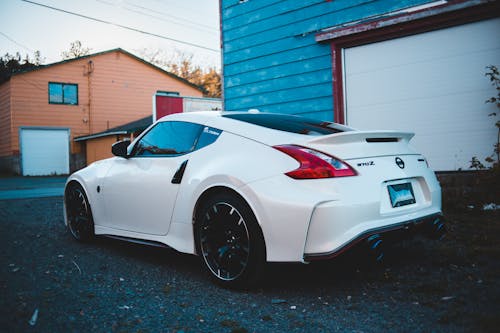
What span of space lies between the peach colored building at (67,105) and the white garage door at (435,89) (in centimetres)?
2239

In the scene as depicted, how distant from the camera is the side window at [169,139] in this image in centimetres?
368

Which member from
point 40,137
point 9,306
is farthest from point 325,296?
point 40,137

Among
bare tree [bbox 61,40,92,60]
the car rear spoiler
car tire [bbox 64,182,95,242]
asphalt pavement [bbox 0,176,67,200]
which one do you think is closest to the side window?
car tire [bbox 64,182,95,242]

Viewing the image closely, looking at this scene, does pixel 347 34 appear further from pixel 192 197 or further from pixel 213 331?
pixel 213 331

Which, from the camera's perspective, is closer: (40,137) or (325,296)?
(325,296)

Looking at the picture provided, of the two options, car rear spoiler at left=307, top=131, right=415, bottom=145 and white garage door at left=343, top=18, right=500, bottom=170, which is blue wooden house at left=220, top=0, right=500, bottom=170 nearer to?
white garage door at left=343, top=18, right=500, bottom=170

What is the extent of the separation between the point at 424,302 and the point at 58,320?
2.34 meters

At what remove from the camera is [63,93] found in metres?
25.9

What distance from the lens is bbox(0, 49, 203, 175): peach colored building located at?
80.3 feet

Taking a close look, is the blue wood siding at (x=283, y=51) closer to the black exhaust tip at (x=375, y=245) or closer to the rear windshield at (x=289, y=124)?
the rear windshield at (x=289, y=124)

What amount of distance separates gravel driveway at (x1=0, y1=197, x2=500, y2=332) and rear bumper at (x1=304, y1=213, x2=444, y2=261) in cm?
10

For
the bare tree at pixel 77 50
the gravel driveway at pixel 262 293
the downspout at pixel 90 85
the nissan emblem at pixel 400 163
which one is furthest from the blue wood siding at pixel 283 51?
the bare tree at pixel 77 50

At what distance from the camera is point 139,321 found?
263cm

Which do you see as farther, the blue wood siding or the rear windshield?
the blue wood siding
